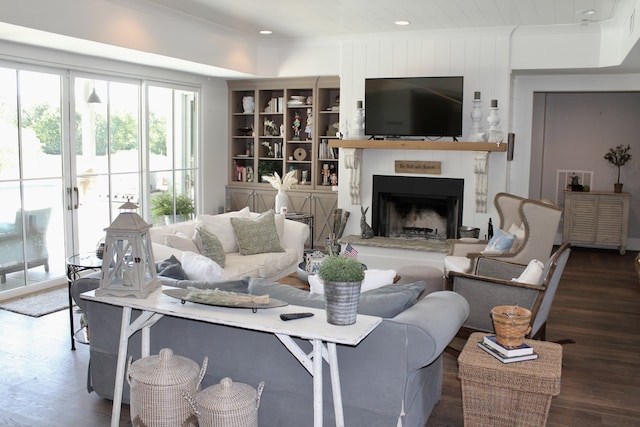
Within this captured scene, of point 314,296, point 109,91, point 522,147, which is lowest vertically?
point 314,296

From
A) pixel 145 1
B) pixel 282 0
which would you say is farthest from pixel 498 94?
pixel 145 1

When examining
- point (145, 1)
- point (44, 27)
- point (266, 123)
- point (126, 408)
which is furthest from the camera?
point (266, 123)

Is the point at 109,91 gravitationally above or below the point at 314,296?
above

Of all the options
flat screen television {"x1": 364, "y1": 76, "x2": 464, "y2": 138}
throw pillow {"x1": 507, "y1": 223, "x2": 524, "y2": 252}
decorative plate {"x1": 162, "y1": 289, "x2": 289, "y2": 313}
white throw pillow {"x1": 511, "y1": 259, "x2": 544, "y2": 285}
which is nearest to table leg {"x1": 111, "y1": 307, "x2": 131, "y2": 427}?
decorative plate {"x1": 162, "y1": 289, "x2": 289, "y2": 313}

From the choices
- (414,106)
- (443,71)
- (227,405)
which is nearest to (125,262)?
(227,405)

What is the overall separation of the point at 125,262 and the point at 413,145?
15.5ft

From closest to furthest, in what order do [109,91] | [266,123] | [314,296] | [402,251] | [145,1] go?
[314,296], [145,1], [109,91], [402,251], [266,123]

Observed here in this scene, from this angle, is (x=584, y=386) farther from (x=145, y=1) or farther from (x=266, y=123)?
(x=266, y=123)

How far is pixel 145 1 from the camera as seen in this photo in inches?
233

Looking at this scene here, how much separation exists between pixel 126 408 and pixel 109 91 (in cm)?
429

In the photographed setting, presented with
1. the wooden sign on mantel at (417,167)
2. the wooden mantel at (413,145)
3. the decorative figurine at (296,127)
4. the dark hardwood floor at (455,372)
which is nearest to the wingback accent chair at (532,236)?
the dark hardwood floor at (455,372)

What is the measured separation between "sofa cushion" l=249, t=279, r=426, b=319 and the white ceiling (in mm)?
3316

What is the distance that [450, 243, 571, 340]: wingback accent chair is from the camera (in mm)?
4141

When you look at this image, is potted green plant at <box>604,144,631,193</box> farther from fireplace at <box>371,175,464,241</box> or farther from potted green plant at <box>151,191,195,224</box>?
potted green plant at <box>151,191,195,224</box>
